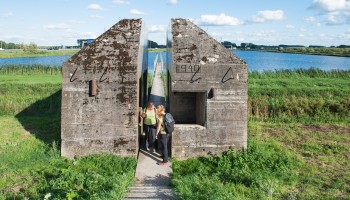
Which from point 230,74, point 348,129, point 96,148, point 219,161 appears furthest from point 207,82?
point 348,129

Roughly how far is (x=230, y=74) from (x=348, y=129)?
25.9ft

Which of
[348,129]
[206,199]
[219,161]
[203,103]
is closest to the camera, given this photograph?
[206,199]

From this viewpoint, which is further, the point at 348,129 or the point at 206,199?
the point at 348,129

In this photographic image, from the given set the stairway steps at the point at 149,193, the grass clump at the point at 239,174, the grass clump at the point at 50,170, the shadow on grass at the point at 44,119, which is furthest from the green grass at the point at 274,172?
the shadow on grass at the point at 44,119

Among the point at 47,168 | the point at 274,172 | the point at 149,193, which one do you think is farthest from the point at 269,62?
the point at 149,193

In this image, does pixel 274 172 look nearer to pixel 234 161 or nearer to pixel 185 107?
pixel 234 161

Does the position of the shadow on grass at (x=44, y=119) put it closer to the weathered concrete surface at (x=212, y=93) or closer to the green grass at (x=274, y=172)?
the weathered concrete surface at (x=212, y=93)

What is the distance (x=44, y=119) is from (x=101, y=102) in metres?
7.12

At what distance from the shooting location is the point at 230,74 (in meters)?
10.5

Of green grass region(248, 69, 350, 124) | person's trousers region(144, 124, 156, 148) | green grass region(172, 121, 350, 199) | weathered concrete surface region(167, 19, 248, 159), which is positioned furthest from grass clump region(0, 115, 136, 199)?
green grass region(248, 69, 350, 124)

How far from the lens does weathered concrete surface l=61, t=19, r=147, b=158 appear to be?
410 inches

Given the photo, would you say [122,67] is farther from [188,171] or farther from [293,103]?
[293,103]

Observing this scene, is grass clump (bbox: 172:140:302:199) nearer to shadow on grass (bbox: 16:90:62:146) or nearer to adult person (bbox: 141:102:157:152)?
adult person (bbox: 141:102:157:152)

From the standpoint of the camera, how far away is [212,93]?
10469 millimetres
